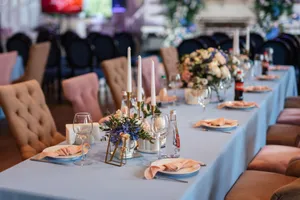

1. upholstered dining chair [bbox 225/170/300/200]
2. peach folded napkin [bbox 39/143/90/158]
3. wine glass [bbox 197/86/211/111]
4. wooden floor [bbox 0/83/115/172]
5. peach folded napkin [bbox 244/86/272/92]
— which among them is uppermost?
wine glass [bbox 197/86/211/111]

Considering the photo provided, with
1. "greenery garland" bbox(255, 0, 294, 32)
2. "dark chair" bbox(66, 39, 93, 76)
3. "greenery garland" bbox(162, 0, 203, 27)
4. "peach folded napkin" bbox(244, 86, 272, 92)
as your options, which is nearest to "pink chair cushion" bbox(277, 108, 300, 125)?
"peach folded napkin" bbox(244, 86, 272, 92)

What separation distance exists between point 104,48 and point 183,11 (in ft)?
15.2

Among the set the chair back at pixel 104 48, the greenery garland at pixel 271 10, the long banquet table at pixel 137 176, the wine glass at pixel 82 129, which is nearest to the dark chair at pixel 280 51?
the chair back at pixel 104 48

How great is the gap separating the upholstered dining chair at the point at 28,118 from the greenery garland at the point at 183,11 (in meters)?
10.1

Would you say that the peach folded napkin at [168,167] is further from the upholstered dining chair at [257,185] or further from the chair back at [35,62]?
the chair back at [35,62]

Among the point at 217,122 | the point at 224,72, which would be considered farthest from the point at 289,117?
the point at 217,122

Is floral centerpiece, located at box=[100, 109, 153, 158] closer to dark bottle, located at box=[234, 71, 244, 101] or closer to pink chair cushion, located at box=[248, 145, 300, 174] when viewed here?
pink chair cushion, located at box=[248, 145, 300, 174]

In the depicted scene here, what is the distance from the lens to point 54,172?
2350 millimetres

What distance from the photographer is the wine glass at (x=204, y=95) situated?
12.0 feet

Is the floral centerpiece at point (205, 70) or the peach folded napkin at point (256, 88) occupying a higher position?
the floral centerpiece at point (205, 70)

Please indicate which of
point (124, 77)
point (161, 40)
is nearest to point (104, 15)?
point (161, 40)

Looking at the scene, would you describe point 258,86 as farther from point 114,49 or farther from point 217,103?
point 114,49

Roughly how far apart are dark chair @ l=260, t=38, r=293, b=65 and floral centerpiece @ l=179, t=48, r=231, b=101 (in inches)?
160

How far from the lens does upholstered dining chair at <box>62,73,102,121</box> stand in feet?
12.3
